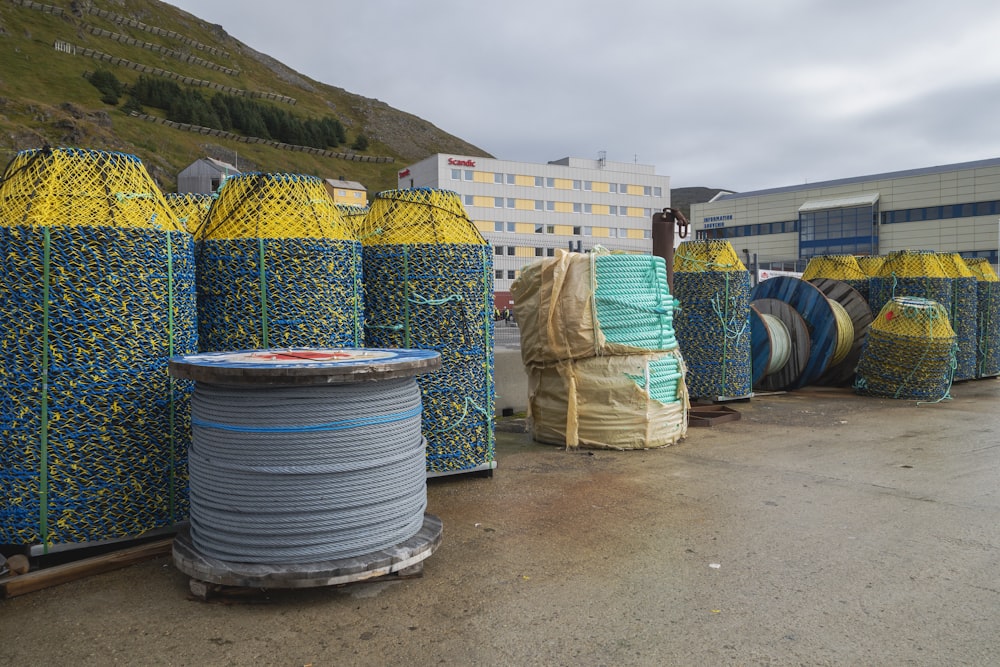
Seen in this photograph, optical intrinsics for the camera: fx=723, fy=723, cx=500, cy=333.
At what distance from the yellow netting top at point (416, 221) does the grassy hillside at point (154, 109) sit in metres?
50.9

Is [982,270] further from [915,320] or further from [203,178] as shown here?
[203,178]

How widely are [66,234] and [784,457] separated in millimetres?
6079

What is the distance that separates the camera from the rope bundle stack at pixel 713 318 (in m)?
9.85

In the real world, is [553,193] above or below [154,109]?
below

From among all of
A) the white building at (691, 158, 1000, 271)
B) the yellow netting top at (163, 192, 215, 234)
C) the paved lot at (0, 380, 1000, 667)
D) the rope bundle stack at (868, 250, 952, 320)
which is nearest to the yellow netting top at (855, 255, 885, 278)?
the rope bundle stack at (868, 250, 952, 320)

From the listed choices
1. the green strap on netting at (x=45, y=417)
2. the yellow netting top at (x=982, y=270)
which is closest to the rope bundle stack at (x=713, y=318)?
the yellow netting top at (x=982, y=270)

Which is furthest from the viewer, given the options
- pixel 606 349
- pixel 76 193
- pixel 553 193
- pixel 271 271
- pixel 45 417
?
pixel 553 193

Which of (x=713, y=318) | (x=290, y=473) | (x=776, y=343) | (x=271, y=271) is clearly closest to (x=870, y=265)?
(x=776, y=343)

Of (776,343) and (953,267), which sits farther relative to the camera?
(953,267)

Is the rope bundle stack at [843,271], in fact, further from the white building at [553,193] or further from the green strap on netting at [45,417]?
the white building at [553,193]

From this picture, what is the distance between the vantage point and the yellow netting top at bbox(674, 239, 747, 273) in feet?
32.6

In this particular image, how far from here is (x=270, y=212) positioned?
4973 mm

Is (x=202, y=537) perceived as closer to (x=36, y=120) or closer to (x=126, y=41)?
(x=36, y=120)

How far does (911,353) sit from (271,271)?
9.81 meters
